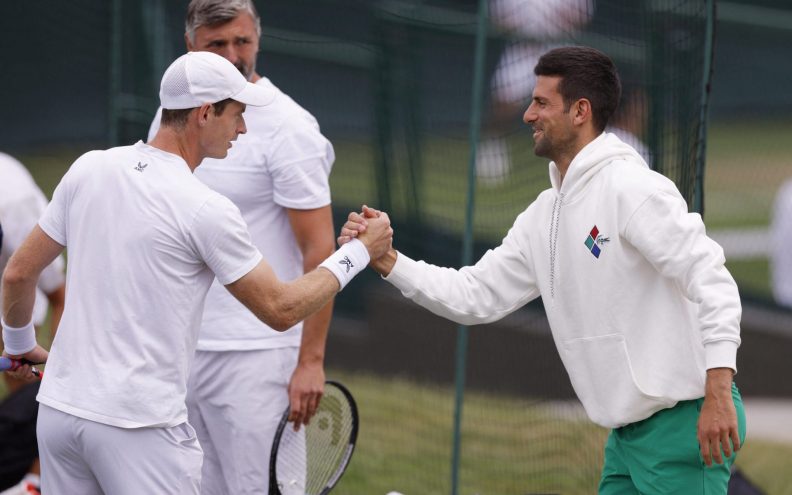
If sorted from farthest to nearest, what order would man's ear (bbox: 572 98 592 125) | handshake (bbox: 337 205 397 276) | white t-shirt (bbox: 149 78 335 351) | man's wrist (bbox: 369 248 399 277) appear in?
white t-shirt (bbox: 149 78 335 351)
man's wrist (bbox: 369 248 399 277)
handshake (bbox: 337 205 397 276)
man's ear (bbox: 572 98 592 125)

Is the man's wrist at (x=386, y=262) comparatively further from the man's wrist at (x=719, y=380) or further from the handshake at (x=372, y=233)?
the man's wrist at (x=719, y=380)

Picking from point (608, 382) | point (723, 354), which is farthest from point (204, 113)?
point (723, 354)

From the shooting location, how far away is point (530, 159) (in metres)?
7.09

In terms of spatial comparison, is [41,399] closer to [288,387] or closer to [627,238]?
[288,387]

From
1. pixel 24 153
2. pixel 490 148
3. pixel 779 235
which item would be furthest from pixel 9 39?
pixel 779 235

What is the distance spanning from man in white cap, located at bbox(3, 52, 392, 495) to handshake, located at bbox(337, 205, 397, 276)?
1.80 ft

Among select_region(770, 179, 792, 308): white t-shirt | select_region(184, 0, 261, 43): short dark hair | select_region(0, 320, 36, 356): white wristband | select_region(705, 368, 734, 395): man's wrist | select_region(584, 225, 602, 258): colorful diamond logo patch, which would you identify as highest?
select_region(184, 0, 261, 43): short dark hair

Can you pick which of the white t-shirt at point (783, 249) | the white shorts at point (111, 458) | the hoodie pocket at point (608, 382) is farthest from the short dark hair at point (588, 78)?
the white t-shirt at point (783, 249)

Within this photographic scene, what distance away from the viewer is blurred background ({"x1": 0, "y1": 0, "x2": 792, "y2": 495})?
663cm

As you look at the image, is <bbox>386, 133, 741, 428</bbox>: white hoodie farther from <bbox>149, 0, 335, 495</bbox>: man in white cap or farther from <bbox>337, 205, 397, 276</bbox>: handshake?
<bbox>149, 0, 335, 495</bbox>: man in white cap

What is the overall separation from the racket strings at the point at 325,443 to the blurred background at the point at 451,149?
1.31 meters

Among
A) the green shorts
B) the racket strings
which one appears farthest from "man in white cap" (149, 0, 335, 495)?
the green shorts

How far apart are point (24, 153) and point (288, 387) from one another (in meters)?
7.76

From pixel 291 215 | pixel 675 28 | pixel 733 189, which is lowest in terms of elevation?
pixel 733 189
